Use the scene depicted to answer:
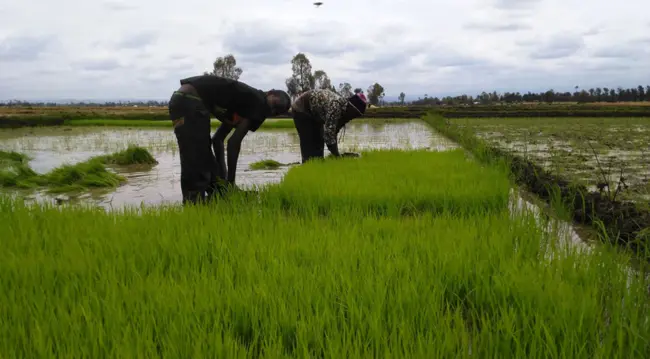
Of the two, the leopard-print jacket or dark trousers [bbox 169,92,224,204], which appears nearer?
dark trousers [bbox 169,92,224,204]

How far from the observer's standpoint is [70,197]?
479 cm

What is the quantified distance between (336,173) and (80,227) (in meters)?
2.53

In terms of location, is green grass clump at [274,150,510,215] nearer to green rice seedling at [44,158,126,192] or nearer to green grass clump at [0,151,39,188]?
green rice seedling at [44,158,126,192]

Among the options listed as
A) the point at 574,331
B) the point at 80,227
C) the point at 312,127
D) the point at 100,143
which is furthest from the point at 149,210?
the point at 100,143

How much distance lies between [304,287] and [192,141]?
7.55 ft

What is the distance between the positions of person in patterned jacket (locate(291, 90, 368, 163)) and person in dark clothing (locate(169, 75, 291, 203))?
1.26 metres

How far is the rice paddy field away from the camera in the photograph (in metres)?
1.53

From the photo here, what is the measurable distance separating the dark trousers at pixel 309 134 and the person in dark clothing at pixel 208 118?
66.3 inches

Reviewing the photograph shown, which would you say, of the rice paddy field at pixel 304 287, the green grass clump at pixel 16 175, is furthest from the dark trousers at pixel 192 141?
the green grass clump at pixel 16 175

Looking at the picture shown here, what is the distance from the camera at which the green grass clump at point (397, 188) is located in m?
3.67

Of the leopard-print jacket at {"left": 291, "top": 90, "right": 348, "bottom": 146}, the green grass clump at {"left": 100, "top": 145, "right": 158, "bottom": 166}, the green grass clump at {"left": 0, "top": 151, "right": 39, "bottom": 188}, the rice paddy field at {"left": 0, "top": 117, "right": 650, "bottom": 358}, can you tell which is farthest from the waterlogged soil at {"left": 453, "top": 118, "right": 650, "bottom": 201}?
the green grass clump at {"left": 0, "top": 151, "right": 39, "bottom": 188}

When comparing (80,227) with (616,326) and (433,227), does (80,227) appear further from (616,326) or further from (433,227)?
(616,326)

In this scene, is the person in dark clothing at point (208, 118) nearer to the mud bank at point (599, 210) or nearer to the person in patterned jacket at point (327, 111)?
the person in patterned jacket at point (327, 111)

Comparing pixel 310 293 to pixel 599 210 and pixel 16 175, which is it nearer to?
pixel 599 210
